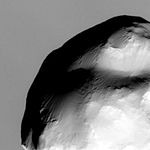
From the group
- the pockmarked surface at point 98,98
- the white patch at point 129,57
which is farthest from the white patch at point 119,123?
the white patch at point 129,57

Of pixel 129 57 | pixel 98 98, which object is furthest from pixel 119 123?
pixel 129 57

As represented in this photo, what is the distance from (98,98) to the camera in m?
2.13

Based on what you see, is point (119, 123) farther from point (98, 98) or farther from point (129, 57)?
point (129, 57)

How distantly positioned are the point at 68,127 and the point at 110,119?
7.1 inches

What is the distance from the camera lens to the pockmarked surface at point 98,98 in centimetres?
212

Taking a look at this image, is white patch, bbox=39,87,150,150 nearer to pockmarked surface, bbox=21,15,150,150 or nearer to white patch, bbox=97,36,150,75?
pockmarked surface, bbox=21,15,150,150

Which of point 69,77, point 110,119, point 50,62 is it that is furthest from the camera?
point 50,62

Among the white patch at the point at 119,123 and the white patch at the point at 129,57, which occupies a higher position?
the white patch at the point at 129,57

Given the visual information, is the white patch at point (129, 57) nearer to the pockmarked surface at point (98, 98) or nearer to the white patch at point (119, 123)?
the pockmarked surface at point (98, 98)

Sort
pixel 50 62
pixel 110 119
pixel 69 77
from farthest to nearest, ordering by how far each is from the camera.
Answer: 1. pixel 50 62
2. pixel 69 77
3. pixel 110 119

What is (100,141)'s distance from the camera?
6.94 ft

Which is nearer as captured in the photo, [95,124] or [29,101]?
[95,124]

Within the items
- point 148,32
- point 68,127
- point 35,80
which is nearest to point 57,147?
point 68,127

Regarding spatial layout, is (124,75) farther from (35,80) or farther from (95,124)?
(35,80)
